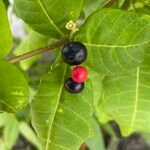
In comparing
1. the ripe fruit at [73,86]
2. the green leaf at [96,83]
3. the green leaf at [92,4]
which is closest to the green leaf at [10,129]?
the green leaf at [96,83]

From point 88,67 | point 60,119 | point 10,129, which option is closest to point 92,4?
point 88,67

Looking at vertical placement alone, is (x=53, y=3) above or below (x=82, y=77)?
above

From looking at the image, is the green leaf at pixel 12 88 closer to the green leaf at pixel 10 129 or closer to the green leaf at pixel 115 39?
the green leaf at pixel 115 39

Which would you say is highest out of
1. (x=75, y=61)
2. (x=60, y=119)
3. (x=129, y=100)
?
(x=75, y=61)

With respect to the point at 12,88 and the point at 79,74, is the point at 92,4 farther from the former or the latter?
the point at 12,88

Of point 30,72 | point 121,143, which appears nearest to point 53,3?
point 30,72

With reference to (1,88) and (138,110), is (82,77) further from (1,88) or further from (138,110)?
(138,110)

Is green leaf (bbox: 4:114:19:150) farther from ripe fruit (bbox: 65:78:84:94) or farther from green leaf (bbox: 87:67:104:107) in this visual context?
ripe fruit (bbox: 65:78:84:94)
